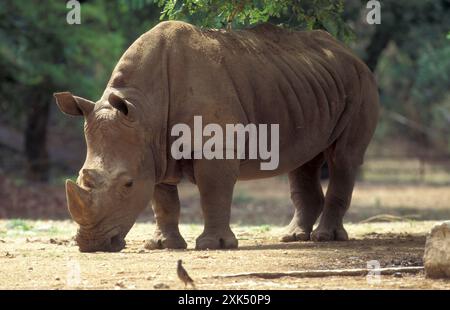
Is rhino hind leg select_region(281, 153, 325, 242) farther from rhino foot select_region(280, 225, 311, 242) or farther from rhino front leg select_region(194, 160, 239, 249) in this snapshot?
rhino front leg select_region(194, 160, 239, 249)

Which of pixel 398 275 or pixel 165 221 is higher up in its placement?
pixel 398 275

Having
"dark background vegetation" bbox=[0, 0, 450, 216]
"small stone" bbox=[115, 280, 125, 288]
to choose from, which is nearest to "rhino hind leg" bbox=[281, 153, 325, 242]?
"small stone" bbox=[115, 280, 125, 288]

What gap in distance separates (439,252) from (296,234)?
3.96 metres

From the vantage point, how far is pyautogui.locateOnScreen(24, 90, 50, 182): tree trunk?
24266 mm

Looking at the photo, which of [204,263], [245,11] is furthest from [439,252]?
[245,11]

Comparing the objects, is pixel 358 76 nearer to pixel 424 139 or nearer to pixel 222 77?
pixel 222 77

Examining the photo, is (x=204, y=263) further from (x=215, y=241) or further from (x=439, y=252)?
(x=439, y=252)

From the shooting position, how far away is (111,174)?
31.0 feet

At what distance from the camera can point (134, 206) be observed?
9.62 metres

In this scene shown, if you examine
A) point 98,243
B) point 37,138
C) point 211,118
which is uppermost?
point 211,118

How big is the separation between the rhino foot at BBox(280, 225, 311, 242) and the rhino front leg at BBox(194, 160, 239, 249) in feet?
5.44

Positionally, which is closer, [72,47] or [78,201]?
[78,201]

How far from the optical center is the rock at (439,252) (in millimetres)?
7805

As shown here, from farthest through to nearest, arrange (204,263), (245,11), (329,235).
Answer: (329,235), (245,11), (204,263)
